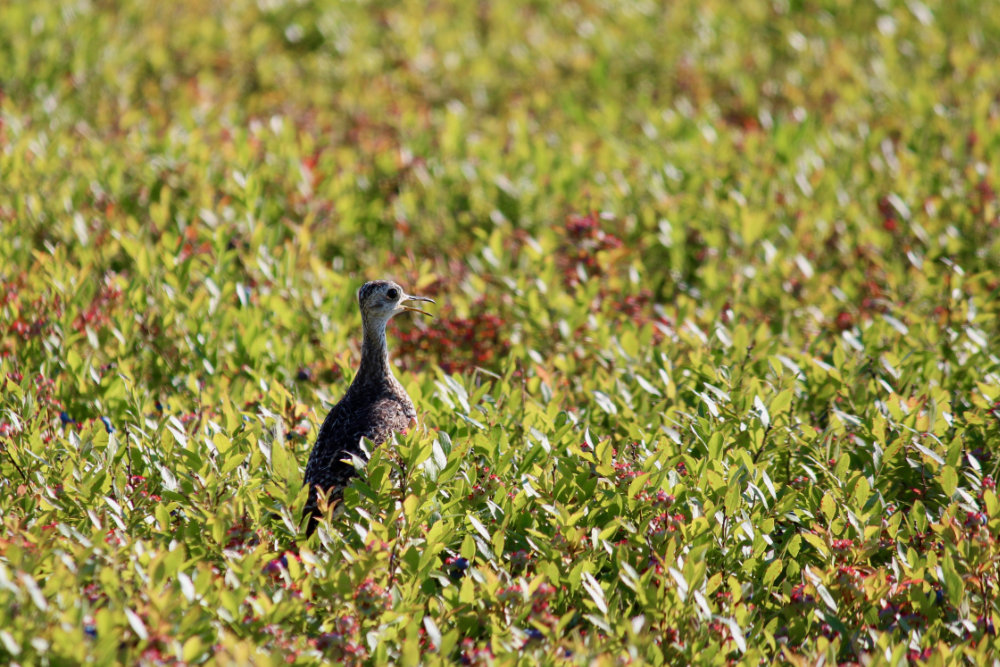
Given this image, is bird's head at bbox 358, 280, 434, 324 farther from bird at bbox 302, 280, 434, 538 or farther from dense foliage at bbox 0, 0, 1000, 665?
dense foliage at bbox 0, 0, 1000, 665

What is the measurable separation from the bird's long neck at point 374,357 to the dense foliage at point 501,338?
420 millimetres

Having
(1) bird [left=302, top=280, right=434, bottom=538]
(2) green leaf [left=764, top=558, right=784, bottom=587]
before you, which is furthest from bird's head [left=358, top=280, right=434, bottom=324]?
(2) green leaf [left=764, top=558, right=784, bottom=587]

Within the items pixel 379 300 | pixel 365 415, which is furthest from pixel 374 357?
pixel 365 415

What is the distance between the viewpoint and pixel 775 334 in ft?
26.6

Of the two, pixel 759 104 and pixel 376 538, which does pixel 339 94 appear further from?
pixel 376 538

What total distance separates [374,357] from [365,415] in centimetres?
56

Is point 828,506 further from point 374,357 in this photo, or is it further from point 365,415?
point 374,357

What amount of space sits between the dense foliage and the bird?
199mm

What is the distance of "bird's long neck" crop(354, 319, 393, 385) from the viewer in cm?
595

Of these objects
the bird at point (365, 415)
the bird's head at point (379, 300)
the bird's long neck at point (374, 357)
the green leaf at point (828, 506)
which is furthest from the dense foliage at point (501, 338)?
the bird's head at point (379, 300)

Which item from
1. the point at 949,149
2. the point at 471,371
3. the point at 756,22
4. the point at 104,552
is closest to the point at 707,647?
the point at 104,552

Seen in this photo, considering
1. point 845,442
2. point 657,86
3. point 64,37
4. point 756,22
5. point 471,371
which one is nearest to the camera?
point 845,442

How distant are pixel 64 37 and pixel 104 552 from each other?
9.71 metres

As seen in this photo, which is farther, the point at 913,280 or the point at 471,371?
the point at 913,280
